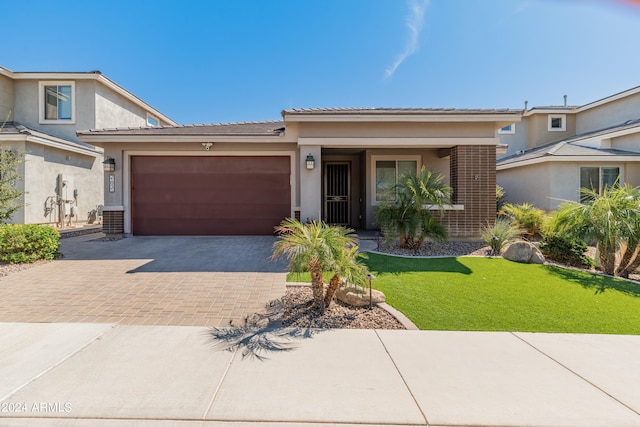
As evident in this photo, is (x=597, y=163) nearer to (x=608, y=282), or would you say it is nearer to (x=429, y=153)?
(x=429, y=153)

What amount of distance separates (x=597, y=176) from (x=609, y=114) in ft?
25.5

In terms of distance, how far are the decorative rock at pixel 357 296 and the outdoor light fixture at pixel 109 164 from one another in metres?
9.11

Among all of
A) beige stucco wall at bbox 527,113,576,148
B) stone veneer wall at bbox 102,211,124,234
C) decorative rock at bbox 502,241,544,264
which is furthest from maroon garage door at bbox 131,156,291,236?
beige stucco wall at bbox 527,113,576,148

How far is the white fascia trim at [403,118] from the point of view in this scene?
8727 millimetres

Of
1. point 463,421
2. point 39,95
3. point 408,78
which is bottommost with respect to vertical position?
point 463,421

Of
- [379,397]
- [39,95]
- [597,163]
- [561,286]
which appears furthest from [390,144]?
[39,95]

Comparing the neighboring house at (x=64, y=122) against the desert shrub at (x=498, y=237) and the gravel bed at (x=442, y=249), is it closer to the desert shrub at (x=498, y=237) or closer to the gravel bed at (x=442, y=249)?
the gravel bed at (x=442, y=249)

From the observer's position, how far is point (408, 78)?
49.3 feet

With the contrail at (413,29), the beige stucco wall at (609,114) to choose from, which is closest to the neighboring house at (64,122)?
the contrail at (413,29)

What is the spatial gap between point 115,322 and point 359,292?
3.32 metres

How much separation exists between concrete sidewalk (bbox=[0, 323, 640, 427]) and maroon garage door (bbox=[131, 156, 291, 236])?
6626 millimetres

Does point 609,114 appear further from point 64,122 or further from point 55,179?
point 64,122

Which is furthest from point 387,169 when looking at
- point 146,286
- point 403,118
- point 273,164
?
point 146,286

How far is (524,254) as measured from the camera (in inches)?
288
